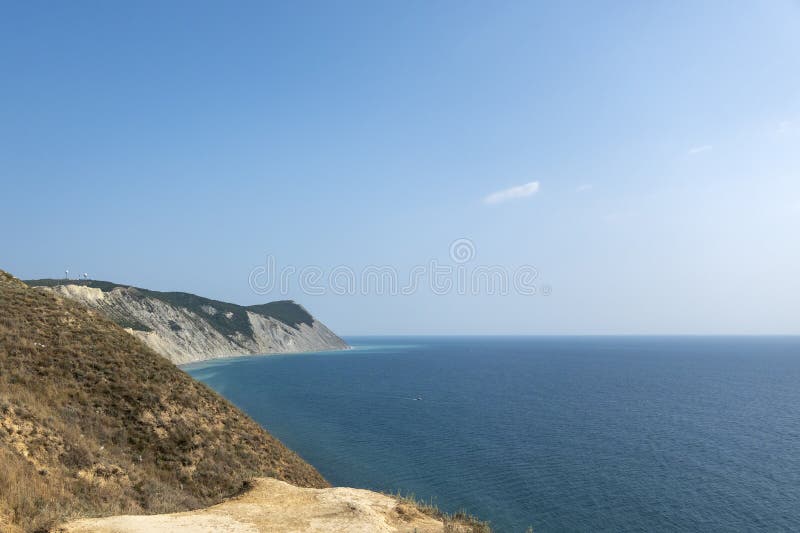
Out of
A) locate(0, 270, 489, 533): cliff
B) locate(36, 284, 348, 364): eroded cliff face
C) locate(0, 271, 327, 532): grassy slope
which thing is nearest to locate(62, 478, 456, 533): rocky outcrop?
locate(0, 270, 489, 533): cliff

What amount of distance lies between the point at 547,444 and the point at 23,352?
55871 millimetres

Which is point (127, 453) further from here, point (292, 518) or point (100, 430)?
point (292, 518)

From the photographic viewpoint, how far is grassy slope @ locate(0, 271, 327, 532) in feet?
57.4

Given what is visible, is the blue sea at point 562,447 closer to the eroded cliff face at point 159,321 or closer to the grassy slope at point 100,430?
the grassy slope at point 100,430

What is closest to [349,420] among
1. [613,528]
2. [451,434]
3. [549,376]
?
[451,434]

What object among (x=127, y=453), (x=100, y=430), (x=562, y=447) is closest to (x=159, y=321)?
(x=562, y=447)

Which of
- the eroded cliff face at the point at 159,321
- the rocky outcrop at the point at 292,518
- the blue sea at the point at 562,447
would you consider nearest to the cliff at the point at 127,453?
the rocky outcrop at the point at 292,518

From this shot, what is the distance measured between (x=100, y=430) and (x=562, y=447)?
168 feet

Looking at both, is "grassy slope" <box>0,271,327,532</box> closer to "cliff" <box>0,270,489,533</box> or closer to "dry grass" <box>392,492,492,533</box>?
"cliff" <box>0,270,489,533</box>

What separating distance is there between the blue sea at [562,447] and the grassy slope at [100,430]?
18115 millimetres

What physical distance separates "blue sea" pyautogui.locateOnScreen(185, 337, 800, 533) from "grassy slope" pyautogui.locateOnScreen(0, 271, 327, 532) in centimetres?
1812

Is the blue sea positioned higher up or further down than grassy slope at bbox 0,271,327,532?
further down

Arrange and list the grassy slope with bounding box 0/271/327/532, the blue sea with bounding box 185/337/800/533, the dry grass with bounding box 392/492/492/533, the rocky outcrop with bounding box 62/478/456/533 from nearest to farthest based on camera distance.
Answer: the rocky outcrop with bounding box 62/478/456/533 → the dry grass with bounding box 392/492/492/533 → the grassy slope with bounding box 0/271/327/532 → the blue sea with bounding box 185/337/800/533

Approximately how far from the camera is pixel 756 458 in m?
52.4
